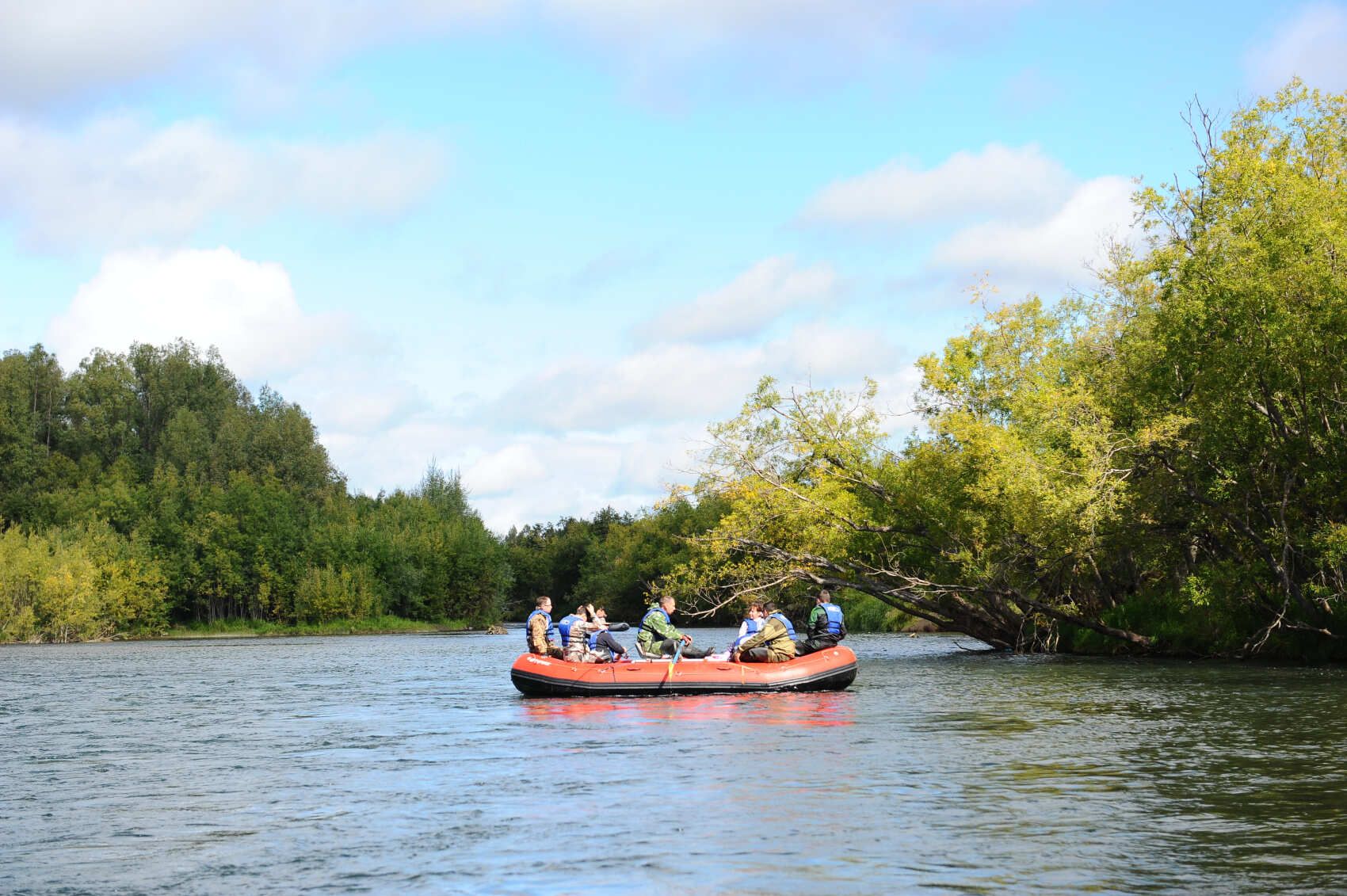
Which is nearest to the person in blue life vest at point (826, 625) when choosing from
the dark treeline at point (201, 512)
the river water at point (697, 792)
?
the river water at point (697, 792)

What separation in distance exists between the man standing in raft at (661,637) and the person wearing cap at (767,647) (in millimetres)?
981

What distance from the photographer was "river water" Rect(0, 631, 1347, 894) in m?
10.2

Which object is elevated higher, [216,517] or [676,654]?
[216,517]

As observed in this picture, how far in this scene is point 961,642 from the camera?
50.3 m

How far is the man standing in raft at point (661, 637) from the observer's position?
26422mm

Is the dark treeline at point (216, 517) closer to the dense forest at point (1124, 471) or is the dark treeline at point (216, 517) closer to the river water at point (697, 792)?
the dense forest at point (1124, 471)

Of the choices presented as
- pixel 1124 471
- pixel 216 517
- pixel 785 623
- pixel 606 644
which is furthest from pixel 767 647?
pixel 216 517

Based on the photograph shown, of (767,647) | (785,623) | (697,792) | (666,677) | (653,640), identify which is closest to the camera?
(697,792)

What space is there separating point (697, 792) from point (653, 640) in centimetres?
1338

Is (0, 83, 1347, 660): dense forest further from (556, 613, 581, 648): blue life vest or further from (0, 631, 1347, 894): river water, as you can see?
(556, 613, 581, 648): blue life vest

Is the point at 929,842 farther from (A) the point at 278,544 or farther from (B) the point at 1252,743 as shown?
(A) the point at 278,544

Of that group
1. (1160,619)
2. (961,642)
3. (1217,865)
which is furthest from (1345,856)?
(961,642)

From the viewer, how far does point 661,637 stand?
2759cm

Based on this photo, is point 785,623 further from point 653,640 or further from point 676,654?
point 653,640
